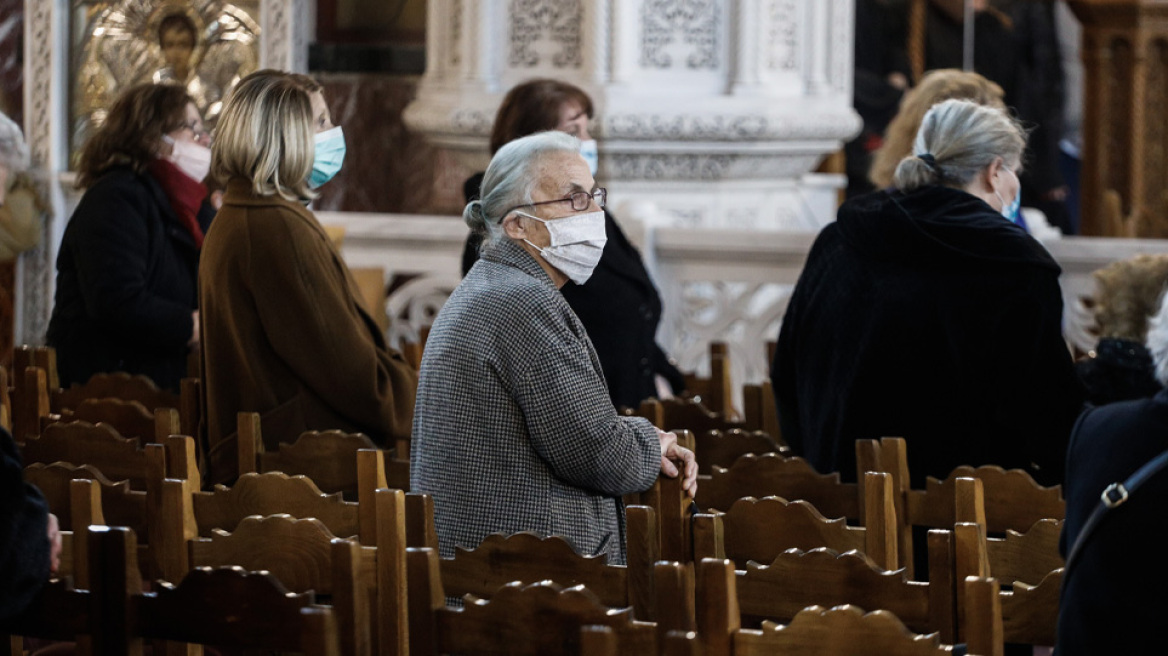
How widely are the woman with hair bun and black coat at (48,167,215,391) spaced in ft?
6.49

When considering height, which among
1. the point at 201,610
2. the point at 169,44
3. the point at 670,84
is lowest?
the point at 201,610

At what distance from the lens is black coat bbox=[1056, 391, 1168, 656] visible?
2363 mm

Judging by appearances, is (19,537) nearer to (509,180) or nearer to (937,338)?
(509,180)

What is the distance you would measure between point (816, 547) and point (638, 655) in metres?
0.90

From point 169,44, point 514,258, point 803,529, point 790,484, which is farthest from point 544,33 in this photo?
point 803,529

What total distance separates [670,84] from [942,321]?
364 cm

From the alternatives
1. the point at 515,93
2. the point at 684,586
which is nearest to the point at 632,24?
A: the point at 515,93

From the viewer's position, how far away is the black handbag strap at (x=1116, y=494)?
2.34m

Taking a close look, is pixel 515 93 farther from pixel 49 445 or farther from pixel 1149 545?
pixel 1149 545

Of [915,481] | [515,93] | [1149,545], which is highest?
[515,93]

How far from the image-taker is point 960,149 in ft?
12.6

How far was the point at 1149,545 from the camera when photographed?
2363 millimetres

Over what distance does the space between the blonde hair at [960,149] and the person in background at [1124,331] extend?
47 cm

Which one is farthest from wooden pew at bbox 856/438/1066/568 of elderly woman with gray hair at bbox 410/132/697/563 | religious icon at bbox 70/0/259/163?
religious icon at bbox 70/0/259/163
